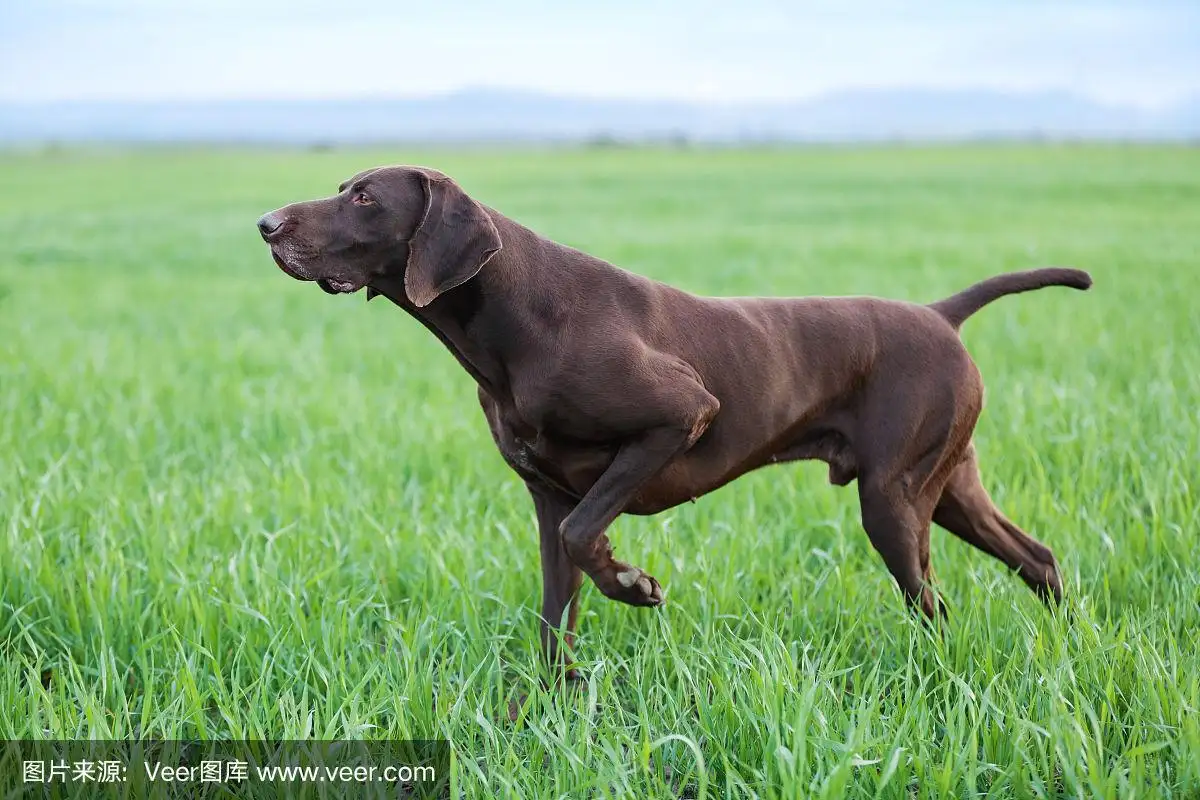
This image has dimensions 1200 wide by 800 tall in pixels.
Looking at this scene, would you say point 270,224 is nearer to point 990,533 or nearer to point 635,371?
point 635,371

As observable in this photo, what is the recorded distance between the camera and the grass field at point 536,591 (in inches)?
117

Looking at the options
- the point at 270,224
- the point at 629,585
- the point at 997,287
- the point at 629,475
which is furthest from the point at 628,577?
the point at 997,287

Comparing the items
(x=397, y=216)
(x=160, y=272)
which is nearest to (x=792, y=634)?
(x=397, y=216)

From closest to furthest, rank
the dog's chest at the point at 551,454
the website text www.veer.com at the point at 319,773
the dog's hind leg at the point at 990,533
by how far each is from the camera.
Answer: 1. the website text www.veer.com at the point at 319,773
2. the dog's chest at the point at 551,454
3. the dog's hind leg at the point at 990,533

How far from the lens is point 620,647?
3875mm

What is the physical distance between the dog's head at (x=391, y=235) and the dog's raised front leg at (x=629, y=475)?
65cm

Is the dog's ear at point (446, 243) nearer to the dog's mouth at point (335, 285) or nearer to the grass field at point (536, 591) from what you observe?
the dog's mouth at point (335, 285)

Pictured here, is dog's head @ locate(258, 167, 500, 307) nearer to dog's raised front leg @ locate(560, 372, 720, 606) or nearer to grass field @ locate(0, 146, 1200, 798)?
dog's raised front leg @ locate(560, 372, 720, 606)

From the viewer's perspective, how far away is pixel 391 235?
3.09 metres

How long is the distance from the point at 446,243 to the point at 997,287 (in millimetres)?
1959

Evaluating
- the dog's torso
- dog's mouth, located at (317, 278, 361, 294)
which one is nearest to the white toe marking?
the dog's torso

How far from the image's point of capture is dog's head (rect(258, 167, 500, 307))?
9.78ft

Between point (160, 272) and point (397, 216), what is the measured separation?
48.5 feet

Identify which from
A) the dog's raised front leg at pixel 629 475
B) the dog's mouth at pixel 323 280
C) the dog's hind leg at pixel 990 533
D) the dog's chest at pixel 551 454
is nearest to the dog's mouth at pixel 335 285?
the dog's mouth at pixel 323 280
